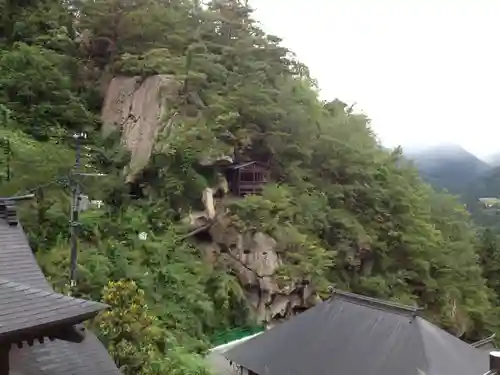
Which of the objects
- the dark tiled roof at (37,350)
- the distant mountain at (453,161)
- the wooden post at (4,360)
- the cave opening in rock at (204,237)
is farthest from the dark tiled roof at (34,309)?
the cave opening in rock at (204,237)

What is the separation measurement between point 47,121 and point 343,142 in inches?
483

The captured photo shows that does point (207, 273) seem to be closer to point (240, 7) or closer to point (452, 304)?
point (452, 304)

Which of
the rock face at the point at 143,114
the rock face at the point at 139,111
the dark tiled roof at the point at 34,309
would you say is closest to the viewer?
the dark tiled roof at the point at 34,309

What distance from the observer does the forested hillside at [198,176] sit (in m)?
14.5

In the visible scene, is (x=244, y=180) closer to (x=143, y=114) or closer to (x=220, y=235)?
(x=220, y=235)

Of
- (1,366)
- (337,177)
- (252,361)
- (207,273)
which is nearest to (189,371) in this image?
(252,361)

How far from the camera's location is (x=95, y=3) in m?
20.5

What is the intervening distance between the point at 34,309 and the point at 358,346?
33.1 feet

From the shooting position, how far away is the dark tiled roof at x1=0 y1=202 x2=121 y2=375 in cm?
519

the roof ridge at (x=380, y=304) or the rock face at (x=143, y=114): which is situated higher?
the rock face at (x=143, y=114)

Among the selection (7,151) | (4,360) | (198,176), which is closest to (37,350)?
(4,360)

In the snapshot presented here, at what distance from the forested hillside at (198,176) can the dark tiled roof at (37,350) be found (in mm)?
5703

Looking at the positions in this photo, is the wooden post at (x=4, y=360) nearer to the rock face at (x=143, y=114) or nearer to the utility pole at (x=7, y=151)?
the utility pole at (x=7, y=151)

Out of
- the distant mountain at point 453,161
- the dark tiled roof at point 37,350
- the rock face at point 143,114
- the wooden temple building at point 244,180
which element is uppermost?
the rock face at point 143,114
